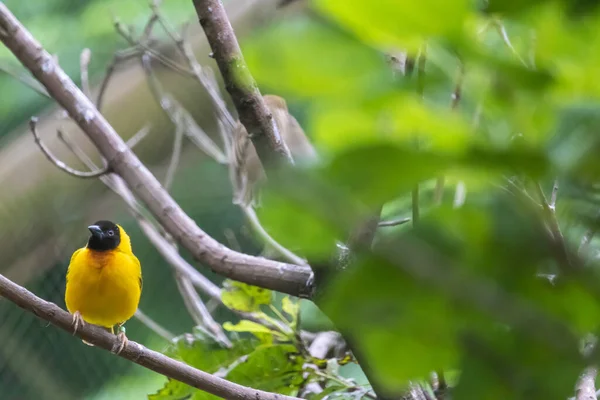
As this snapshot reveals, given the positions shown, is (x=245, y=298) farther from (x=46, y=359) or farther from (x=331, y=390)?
(x=46, y=359)

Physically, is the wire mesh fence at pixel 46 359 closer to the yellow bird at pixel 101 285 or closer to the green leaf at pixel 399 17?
the yellow bird at pixel 101 285

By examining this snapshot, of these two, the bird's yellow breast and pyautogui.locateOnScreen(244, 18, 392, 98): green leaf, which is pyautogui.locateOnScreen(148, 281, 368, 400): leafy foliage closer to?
the bird's yellow breast

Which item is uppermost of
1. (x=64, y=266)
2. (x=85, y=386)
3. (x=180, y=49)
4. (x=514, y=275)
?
(x=514, y=275)

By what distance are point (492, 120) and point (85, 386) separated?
147 cm

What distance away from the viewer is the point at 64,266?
1339 millimetres

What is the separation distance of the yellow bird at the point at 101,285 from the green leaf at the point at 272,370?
402 millimetres

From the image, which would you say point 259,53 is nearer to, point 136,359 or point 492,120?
point 492,120

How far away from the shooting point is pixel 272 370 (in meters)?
0.80

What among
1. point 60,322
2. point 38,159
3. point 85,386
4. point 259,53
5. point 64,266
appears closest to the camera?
point 259,53

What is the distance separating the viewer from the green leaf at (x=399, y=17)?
0.36 feet

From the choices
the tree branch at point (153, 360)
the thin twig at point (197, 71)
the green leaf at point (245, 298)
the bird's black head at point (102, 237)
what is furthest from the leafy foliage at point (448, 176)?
the bird's black head at point (102, 237)

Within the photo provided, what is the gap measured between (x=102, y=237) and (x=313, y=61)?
1.18 metres

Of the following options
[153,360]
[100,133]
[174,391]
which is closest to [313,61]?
[153,360]

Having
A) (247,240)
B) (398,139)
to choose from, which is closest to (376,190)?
(398,139)
